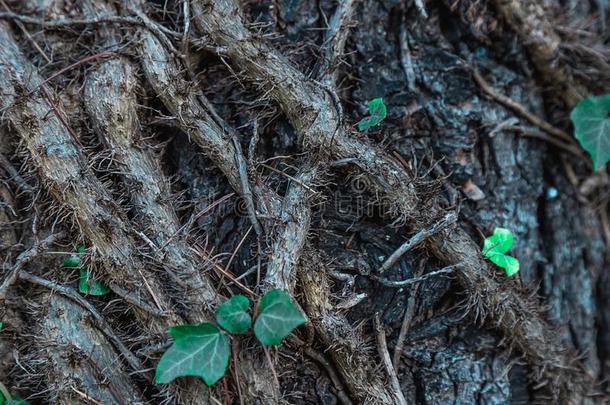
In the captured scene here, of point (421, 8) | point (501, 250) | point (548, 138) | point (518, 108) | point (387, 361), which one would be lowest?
point (387, 361)

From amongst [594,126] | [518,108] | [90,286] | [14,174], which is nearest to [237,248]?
[90,286]

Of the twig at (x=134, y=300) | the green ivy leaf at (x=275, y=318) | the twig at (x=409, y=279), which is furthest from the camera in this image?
the twig at (x=409, y=279)

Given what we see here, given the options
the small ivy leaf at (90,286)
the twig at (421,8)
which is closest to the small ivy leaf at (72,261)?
the small ivy leaf at (90,286)

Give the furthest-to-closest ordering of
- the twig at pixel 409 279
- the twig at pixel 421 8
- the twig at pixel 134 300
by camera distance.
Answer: the twig at pixel 421 8 < the twig at pixel 409 279 < the twig at pixel 134 300

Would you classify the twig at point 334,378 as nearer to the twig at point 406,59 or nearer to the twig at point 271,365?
the twig at point 271,365

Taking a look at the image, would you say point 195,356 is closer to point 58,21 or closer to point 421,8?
point 58,21

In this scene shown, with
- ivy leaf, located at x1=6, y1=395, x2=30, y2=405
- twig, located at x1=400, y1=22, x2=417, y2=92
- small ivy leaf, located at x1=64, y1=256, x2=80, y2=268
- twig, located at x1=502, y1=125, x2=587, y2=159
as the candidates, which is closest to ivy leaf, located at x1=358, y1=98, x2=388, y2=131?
twig, located at x1=400, y1=22, x2=417, y2=92
